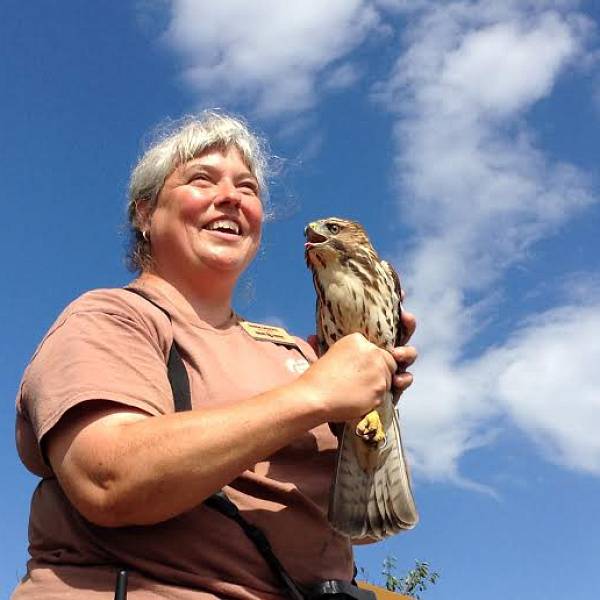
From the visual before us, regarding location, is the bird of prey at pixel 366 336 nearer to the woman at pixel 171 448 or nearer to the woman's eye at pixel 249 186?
the woman at pixel 171 448

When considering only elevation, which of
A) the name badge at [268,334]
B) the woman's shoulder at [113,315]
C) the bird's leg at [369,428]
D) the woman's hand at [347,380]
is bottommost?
the woman's hand at [347,380]

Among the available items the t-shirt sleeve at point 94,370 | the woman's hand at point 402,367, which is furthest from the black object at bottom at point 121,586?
the woman's hand at point 402,367

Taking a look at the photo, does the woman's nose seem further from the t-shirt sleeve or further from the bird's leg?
the bird's leg

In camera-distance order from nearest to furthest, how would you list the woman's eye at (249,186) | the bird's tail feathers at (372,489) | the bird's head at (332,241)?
the bird's tail feathers at (372,489) < the woman's eye at (249,186) < the bird's head at (332,241)

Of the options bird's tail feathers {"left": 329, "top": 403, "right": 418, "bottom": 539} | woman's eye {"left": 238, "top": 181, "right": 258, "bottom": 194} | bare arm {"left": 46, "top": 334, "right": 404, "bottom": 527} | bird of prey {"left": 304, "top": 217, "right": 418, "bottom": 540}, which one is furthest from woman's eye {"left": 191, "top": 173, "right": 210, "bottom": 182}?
bare arm {"left": 46, "top": 334, "right": 404, "bottom": 527}

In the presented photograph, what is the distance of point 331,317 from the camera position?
3.52 m

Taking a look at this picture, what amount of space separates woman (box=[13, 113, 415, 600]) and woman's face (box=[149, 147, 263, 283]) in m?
0.17

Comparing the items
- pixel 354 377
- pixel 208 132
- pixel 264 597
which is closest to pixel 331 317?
pixel 208 132

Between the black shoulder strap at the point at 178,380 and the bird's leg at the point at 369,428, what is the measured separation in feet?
2.09

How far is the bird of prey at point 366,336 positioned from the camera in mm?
2939

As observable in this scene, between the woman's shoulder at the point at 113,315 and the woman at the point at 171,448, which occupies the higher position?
the woman's shoulder at the point at 113,315

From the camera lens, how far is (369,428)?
2928mm

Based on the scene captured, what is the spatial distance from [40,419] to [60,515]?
1.04 ft

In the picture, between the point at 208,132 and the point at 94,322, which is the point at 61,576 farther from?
the point at 208,132
